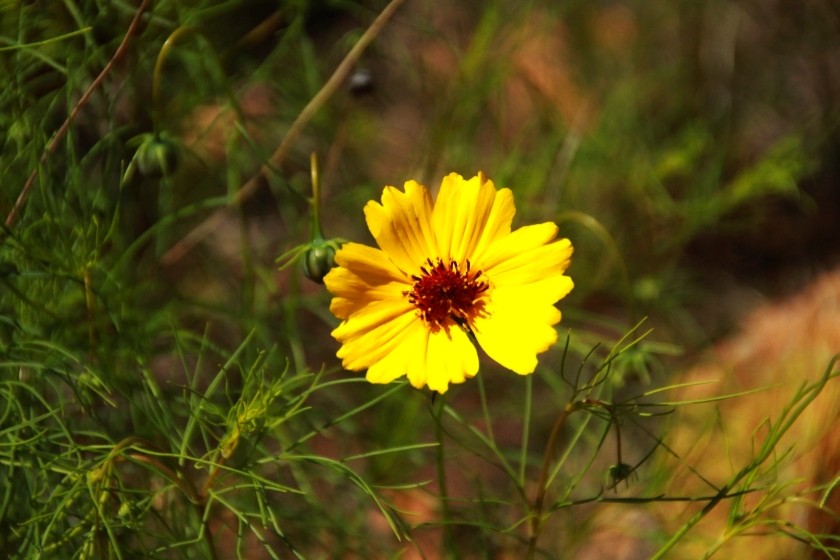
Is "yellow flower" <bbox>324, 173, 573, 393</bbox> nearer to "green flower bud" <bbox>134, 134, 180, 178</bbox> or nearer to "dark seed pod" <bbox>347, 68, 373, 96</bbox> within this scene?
"green flower bud" <bbox>134, 134, 180, 178</bbox>

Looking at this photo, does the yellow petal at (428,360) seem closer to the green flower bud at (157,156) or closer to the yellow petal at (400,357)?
the yellow petal at (400,357)

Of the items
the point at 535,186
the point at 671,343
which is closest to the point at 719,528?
the point at 671,343

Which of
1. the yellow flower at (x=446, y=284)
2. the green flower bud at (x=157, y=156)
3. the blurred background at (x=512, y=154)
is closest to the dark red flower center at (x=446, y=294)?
the yellow flower at (x=446, y=284)

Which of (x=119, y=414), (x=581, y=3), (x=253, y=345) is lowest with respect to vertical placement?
(x=119, y=414)

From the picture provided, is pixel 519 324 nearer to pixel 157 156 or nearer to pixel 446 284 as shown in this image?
pixel 446 284

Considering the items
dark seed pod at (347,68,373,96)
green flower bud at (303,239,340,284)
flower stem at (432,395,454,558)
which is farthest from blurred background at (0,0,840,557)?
green flower bud at (303,239,340,284)

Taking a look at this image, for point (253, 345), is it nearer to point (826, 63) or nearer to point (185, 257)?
point (185, 257)

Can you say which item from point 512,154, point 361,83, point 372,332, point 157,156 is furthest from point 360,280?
point 512,154
